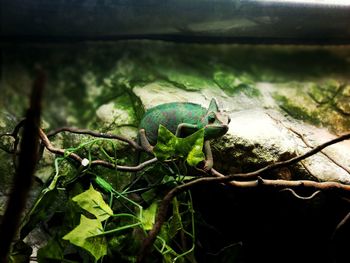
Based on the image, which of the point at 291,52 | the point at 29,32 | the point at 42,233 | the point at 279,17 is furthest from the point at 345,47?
the point at 42,233

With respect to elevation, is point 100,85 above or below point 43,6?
below

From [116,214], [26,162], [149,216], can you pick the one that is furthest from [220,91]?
[26,162]

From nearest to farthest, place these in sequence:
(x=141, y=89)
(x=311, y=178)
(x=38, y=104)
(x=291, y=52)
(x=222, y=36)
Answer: (x=38, y=104) → (x=311, y=178) → (x=141, y=89) → (x=222, y=36) → (x=291, y=52)

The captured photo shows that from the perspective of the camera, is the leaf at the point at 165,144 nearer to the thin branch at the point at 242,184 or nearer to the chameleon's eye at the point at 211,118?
the thin branch at the point at 242,184

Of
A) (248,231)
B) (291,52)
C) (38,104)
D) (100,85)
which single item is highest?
(38,104)

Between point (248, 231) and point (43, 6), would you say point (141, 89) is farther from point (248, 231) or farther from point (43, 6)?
point (248, 231)

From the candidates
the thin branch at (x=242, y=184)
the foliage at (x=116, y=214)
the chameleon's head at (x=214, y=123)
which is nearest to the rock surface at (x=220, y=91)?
the chameleon's head at (x=214, y=123)

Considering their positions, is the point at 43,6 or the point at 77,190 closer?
the point at 77,190

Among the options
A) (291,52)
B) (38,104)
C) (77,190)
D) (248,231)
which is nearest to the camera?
(38,104)
